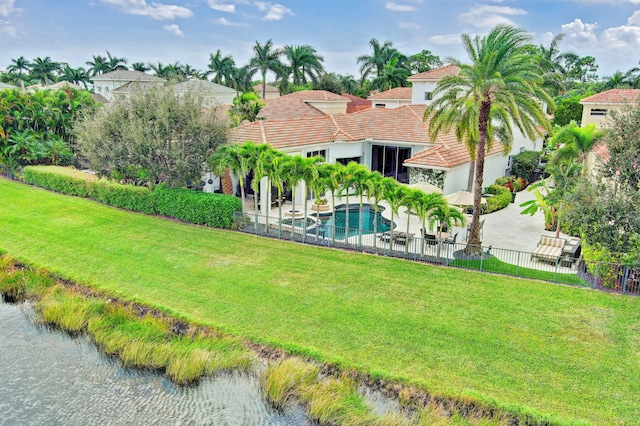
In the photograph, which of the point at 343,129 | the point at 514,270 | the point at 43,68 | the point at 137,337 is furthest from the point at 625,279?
the point at 43,68

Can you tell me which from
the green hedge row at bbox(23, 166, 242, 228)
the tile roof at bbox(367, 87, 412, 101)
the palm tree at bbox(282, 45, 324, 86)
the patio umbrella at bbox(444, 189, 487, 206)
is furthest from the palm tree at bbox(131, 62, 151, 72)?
the patio umbrella at bbox(444, 189, 487, 206)

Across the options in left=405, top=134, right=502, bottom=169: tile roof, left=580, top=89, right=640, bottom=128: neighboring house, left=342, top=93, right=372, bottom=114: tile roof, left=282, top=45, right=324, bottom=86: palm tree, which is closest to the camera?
left=405, top=134, right=502, bottom=169: tile roof

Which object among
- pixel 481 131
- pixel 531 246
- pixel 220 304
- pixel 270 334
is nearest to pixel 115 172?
pixel 220 304

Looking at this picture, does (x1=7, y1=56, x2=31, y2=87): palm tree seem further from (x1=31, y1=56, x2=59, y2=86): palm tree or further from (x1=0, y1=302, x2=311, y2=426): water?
(x1=0, y1=302, x2=311, y2=426): water

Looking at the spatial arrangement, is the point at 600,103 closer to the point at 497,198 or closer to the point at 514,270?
the point at 497,198

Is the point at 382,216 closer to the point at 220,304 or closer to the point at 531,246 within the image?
the point at 531,246
